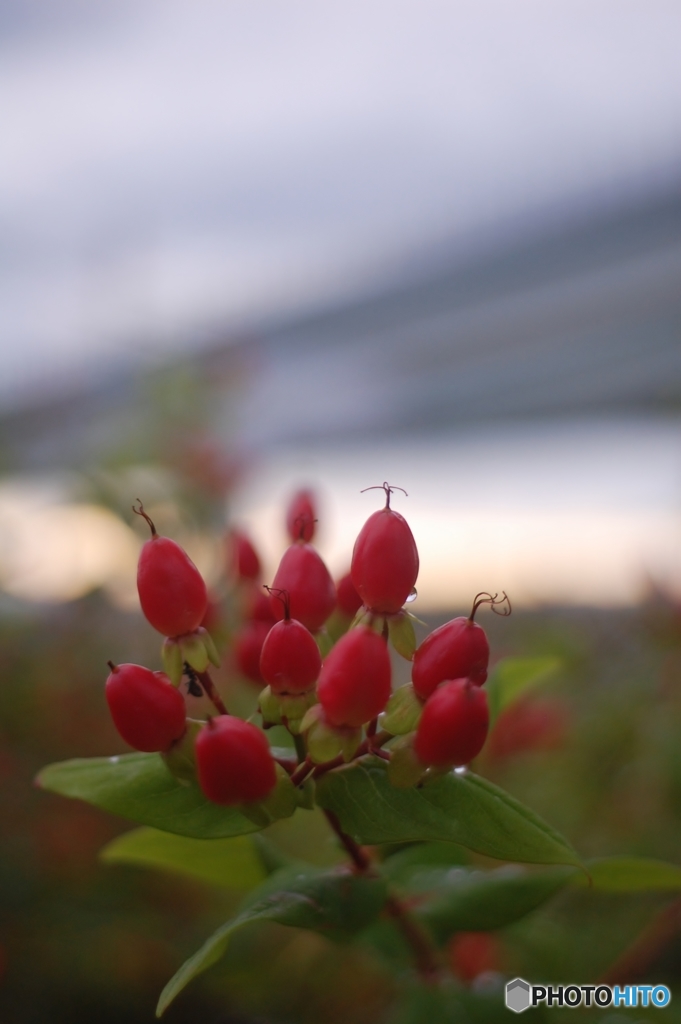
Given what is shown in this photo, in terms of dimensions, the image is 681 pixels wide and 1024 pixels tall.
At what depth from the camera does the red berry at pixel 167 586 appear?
35 cm

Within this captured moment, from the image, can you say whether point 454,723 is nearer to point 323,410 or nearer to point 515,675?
point 515,675

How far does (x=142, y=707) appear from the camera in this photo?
32 cm

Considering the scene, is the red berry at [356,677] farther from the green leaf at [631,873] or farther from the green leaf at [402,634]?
the green leaf at [631,873]

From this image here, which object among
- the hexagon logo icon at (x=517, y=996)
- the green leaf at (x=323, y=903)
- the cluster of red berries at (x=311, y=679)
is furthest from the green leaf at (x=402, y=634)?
the hexagon logo icon at (x=517, y=996)

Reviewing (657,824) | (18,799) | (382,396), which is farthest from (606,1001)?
(382,396)

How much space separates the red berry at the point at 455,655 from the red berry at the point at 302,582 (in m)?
0.06

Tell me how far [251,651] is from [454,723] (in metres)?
0.14

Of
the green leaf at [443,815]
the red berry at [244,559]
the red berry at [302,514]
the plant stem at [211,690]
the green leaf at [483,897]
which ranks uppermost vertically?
the red berry at [302,514]

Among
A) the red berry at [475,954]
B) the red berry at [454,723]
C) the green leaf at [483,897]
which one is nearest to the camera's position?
the red berry at [454,723]

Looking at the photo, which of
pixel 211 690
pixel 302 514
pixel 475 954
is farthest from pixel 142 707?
pixel 475 954

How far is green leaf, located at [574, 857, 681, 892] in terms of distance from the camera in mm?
432

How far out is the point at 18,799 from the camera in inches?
36.9

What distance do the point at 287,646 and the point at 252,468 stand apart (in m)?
0.93

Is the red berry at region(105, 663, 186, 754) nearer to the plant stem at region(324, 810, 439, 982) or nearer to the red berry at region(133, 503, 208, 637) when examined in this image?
the red berry at region(133, 503, 208, 637)
